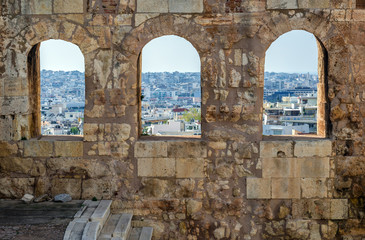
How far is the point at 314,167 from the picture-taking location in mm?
6520

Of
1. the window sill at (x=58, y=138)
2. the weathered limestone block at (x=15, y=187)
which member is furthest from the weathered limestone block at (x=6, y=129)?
the weathered limestone block at (x=15, y=187)

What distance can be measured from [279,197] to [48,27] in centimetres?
421

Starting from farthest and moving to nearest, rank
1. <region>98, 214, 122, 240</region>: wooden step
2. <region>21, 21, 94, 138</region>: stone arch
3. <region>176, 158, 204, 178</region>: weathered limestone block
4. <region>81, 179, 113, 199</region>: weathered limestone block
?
1. <region>81, 179, 113, 199</region>: weathered limestone block
2. <region>176, 158, 204, 178</region>: weathered limestone block
3. <region>21, 21, 94, 138</region>: stone arch
4. <region>98, 214, 122, 240</region>: wooden step

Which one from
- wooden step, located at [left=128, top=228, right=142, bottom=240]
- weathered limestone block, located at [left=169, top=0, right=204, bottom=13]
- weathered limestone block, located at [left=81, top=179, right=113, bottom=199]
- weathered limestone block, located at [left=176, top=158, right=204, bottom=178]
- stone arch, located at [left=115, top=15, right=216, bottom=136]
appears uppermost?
weathered limestone block, located at [left=169, top=0, right=204, bottom=13]

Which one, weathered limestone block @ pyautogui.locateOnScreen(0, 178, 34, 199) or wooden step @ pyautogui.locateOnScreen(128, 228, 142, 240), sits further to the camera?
weathered limestone block @ pyautogui.locateOnScreen(0, 178, 34, 199)

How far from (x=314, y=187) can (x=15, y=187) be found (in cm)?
449

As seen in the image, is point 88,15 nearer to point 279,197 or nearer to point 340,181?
point 279,197

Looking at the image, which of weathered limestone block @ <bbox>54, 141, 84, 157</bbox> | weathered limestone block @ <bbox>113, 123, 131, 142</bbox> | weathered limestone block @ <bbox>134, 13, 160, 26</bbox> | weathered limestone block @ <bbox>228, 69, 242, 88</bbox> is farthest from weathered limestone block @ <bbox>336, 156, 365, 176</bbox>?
weathered limestone block @ <bbox>54, 141, 84, 157</bbox>

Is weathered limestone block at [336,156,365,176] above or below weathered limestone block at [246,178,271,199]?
above

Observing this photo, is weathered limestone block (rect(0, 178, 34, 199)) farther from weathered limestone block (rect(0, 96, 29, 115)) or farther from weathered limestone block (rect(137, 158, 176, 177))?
weathered limestone block (rect(137, 158, 176, 177))

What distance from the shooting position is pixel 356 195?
6.57 metres

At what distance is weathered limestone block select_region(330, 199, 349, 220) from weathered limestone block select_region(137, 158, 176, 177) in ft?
7.98

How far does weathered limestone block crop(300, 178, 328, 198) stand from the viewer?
6535mm

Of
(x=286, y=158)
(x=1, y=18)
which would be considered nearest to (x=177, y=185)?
(x=286, y=158)
